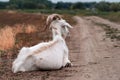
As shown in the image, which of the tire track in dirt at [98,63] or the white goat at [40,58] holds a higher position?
the white goat at [40,58]

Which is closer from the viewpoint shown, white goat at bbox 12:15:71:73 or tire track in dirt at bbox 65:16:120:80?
tire track in dirt at bbox 65:16:120:80

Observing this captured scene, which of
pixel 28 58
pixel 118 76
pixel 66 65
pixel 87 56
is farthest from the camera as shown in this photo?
pixel 87 56

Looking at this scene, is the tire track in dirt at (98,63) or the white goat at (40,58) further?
the white goat at (40,58)

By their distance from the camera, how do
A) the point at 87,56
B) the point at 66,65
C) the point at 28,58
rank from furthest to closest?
1. the point at 87,56
2. the point at 66,65
3. the point at 28,58

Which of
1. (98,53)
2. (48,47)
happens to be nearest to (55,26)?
(48,47)

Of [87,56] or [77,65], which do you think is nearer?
[77,65]

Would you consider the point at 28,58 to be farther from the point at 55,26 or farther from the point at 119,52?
the point at 119,52

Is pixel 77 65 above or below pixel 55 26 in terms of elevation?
below

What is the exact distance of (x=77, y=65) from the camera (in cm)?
1298

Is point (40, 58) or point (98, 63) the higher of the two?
point (40, 58)

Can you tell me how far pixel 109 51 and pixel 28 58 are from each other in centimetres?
581

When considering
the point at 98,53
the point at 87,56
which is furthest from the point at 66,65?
the point at 98,53

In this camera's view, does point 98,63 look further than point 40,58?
Yes

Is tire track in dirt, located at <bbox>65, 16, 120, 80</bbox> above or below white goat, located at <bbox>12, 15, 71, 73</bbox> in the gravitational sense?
below
